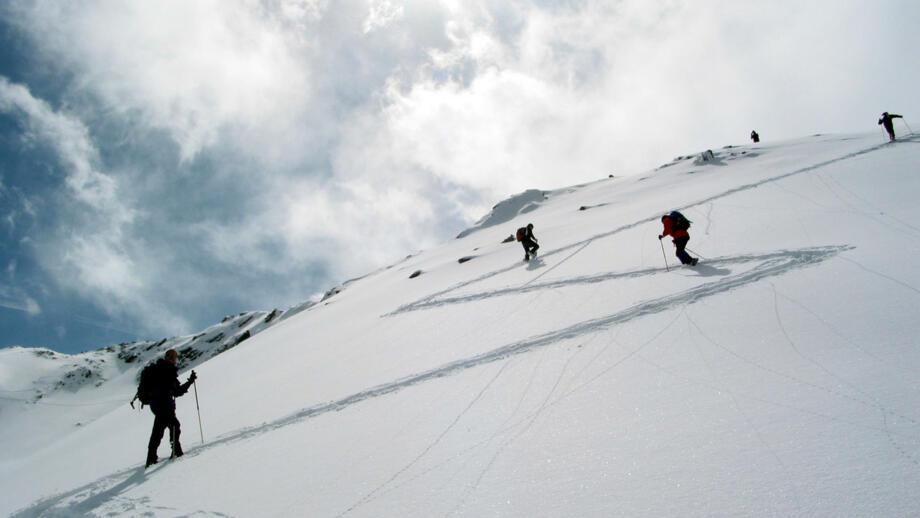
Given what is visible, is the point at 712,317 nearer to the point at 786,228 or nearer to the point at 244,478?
the point at 786,228

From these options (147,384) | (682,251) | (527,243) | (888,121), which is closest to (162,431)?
(147,384)

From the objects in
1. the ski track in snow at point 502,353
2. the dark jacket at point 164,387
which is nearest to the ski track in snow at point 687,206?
the ski track in snow at point 502,353

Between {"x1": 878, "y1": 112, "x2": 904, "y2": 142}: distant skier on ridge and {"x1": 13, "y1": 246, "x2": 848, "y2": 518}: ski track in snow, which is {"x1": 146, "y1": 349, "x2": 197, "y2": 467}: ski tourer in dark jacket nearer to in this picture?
{"x1": 13, "y1": 246, "x2": 848, "y2": 518}: ski track in snow

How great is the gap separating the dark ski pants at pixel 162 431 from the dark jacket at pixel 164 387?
0.10m

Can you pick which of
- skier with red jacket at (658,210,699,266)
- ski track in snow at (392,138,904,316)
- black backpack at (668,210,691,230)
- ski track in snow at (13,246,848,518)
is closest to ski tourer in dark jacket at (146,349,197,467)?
ski track in snow at (13,246,848,518)

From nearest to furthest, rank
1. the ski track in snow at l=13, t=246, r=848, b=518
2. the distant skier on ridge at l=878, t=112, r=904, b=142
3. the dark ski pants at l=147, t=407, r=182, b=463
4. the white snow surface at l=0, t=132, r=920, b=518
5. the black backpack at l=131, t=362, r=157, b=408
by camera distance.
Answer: the white snow surface at l=0, t=132, r=920, b=518 → the ski track in snow at l=13, t=246, r=848, b=518 → the dark ski pants at l=147, t=407, r=182, b=463 → the black backpack at l=131, t=362, r=157, b=408 → the distant skier on ridge at l=878, t=112, r=904, b=142

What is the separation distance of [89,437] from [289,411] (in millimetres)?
8646

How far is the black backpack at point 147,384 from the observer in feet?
25.6

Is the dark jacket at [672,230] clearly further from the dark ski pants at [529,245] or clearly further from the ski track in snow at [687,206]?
the dark ski pants at [529,245]

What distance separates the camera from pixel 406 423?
602cm

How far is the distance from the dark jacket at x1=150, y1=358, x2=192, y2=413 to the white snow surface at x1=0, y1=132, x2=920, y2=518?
0.96 meters

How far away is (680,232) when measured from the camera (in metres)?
10.4

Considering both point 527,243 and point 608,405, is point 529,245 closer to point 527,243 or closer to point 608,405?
point 527,243

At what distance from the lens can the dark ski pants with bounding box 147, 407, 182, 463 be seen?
24.6ft
